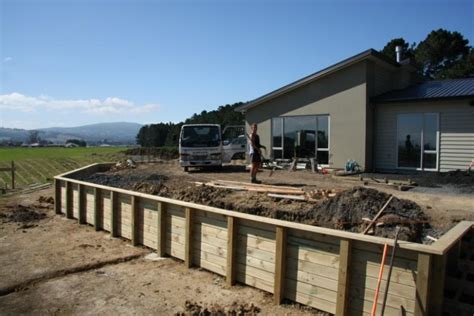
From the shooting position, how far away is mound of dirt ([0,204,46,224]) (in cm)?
1102

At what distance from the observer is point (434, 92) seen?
14.5 meters

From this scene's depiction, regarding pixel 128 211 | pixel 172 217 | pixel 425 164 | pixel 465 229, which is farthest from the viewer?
pixel 425 164

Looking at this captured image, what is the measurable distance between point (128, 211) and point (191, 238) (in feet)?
8.73

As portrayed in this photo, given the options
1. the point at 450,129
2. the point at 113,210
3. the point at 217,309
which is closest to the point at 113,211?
the point at 113,210

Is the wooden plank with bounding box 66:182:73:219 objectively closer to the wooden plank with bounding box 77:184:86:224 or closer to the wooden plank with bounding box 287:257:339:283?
the wooden plank with bounding box 77:184:86:224

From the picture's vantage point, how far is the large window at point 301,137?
16438mm

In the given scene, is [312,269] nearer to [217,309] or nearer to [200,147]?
[217,309]

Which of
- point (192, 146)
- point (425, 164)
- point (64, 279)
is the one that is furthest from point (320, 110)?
point (64, 279)

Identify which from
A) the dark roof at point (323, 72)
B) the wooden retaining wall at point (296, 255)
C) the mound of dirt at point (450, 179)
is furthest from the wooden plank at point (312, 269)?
the dark roof at point (323, 72)

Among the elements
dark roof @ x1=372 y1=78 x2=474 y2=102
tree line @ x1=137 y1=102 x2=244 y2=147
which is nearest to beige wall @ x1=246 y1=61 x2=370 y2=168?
dark roof @ x1=372 y1=78 x2=474 y2=102

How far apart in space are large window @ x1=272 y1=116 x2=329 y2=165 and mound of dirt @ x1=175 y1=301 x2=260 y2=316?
11.9 meters

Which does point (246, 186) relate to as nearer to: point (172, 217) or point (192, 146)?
point (172, 217)

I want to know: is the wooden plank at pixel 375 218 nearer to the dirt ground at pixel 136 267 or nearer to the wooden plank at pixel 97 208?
the dirt ground at pixel 136 267

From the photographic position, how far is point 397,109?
15.0m
